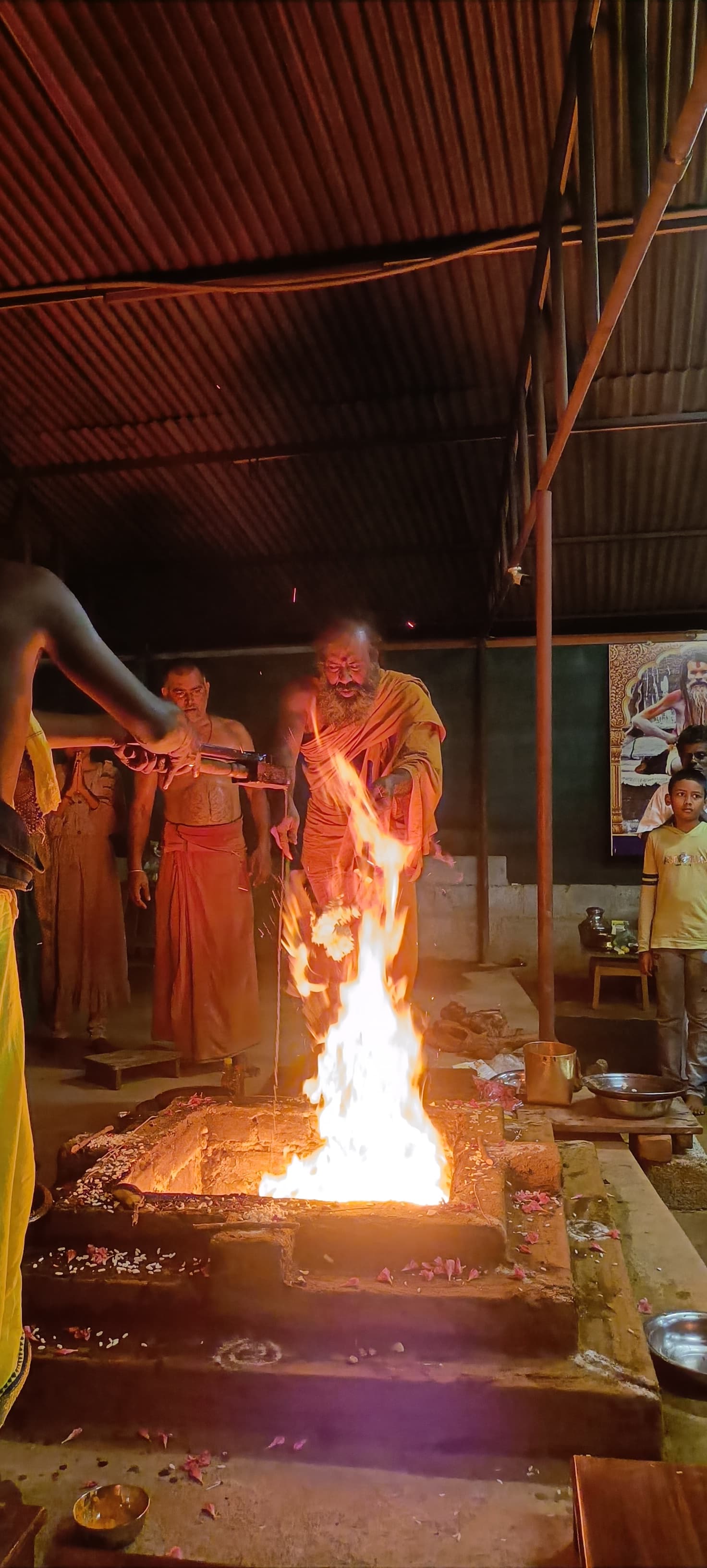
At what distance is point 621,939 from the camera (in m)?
9.80

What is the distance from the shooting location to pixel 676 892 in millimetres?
6746

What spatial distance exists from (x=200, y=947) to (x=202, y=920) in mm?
181

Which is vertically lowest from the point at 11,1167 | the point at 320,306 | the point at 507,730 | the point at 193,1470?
the point at 193,1470

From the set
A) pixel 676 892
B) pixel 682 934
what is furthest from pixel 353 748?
pixel 682 934

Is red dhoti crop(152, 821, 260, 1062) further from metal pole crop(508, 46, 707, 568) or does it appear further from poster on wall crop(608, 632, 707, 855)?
poster on wall crop(608, 632, 707, 855)

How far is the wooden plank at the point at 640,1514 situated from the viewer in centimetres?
173

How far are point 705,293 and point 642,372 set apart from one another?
72cm

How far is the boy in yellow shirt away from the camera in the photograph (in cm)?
672

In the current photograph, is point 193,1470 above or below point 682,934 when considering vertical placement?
below

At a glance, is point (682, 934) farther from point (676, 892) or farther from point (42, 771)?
point (42, 771)

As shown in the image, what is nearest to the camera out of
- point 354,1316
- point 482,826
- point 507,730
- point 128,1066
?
point 354,1316

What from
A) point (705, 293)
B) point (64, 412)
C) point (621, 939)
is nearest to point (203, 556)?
point (64, 412)

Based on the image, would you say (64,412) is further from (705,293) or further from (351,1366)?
(351,1366)

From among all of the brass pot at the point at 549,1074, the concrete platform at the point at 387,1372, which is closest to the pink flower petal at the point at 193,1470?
the concrete platform at the point at 387,1372
